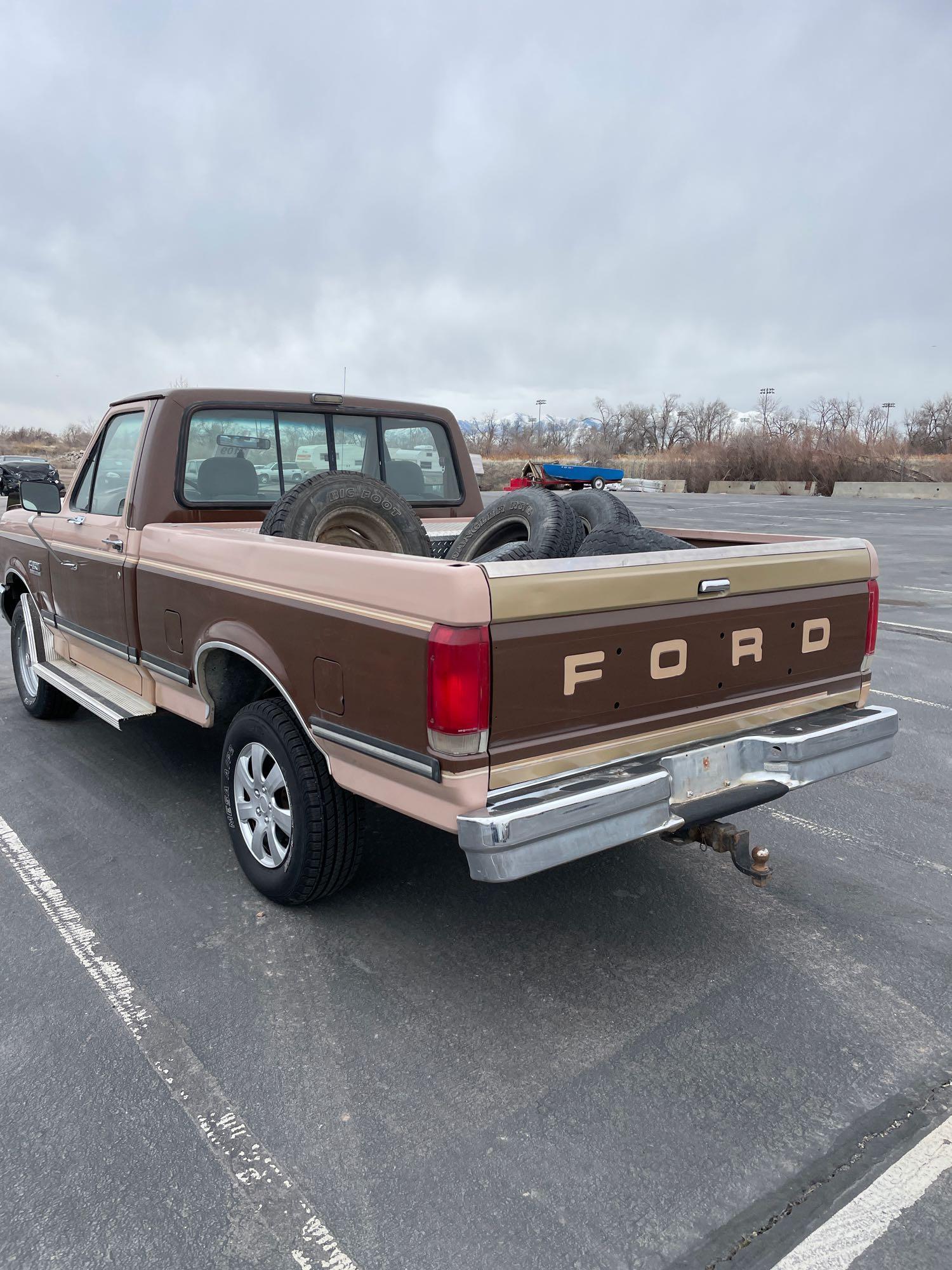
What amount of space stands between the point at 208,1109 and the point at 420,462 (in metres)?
4.00

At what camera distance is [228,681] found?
393cm

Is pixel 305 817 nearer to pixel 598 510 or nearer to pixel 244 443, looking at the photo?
pixel 598 510

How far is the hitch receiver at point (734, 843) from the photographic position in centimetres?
320

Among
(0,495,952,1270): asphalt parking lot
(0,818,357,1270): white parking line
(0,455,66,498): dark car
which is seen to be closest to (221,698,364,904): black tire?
(0,495,952,1270): asphalt parking lot

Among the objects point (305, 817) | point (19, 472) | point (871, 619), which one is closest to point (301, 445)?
point (305, 817)

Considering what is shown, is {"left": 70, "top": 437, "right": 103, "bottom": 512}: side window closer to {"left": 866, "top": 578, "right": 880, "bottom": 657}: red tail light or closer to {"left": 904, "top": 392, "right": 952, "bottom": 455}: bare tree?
{"left": 866, "top": 578, "right": 880, "bottom": 657}: red tail light

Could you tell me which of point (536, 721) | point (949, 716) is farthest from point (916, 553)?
point (536, 721)

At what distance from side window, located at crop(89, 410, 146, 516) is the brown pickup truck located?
3 centimetres

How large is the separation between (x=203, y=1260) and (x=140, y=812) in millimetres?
2792

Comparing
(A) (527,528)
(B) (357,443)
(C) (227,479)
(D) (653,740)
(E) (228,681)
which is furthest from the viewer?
(B) (357,443)

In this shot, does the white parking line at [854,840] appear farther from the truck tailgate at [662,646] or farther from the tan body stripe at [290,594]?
the tan body stripe at [290,594]

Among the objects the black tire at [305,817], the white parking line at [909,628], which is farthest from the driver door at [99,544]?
the white parking line at [909,628]

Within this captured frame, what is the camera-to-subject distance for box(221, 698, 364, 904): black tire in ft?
10.9

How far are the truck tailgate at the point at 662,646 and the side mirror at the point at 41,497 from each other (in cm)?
366
